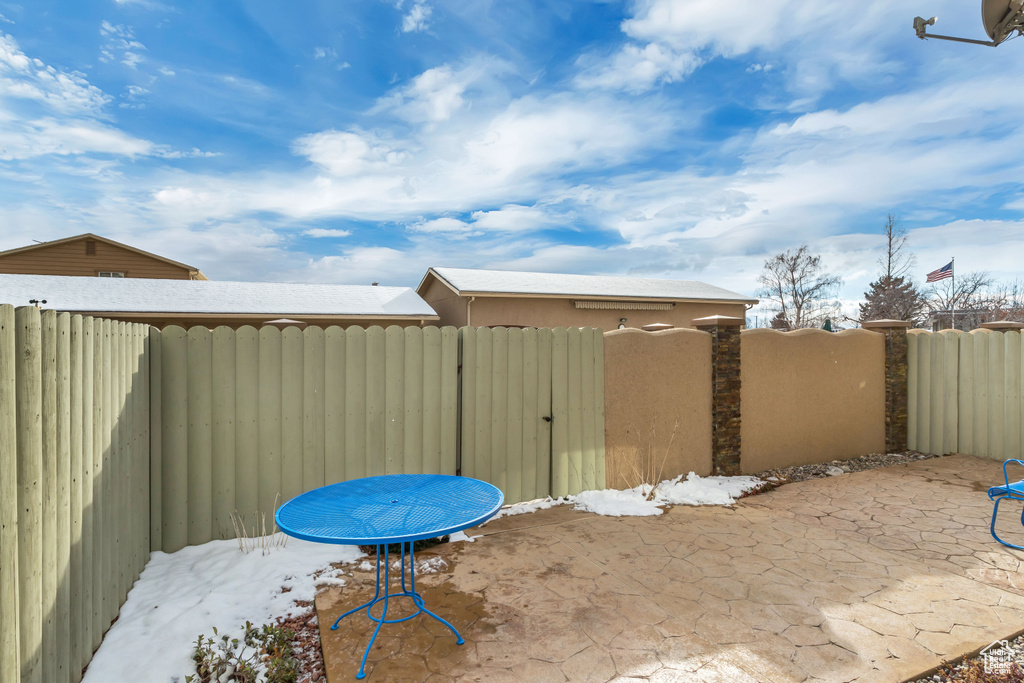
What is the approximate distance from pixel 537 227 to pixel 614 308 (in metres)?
6.04

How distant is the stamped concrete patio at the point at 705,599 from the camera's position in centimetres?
240

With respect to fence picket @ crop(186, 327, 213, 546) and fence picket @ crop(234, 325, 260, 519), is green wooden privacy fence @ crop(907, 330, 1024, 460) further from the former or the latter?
fence picket @ crop(186, 327, 213, 546)

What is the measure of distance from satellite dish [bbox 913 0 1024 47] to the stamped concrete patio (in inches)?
214

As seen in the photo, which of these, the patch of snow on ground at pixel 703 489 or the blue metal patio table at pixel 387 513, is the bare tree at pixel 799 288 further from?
the blue metal patio table at pixel 387 513

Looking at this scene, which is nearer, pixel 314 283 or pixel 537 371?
pixel 537 371

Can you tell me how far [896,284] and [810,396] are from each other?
81.0 ft

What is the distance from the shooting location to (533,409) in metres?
4.89

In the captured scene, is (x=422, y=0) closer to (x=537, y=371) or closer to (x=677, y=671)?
(x=537, y=371)

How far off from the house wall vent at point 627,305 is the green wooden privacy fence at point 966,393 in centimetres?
742

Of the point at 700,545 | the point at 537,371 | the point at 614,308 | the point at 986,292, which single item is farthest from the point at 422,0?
the point at 986,292

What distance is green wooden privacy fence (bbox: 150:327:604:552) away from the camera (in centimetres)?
364

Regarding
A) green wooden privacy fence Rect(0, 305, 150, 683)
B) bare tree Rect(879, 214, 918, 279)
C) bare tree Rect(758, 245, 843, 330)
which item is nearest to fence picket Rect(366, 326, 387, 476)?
green wooden privacy fence Rect(0, 305, 150, 683)

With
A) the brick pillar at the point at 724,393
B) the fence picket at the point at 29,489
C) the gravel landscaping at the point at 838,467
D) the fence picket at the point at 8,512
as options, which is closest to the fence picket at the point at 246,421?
the fence picket at the point at 29,489

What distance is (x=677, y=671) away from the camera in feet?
7.63
